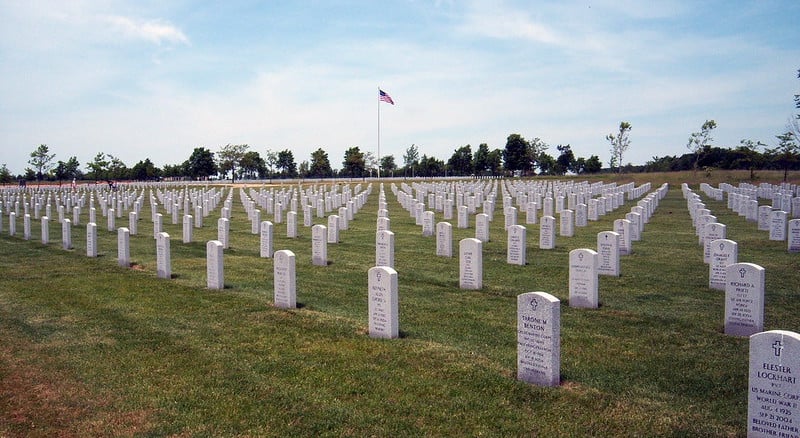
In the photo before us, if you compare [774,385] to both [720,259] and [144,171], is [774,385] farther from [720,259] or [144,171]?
[144,171]

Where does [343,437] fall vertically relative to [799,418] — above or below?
below

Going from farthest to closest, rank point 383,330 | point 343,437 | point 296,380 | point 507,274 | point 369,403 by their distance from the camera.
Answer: point 507,274
point 383,330
point 296,380
point 369,403
point 343,437

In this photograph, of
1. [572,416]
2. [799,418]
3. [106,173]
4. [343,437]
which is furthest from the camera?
[106,173]

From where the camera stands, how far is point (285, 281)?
10320 millimetres

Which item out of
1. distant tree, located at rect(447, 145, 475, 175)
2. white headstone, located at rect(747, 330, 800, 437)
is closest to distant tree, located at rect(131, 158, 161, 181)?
distant tree, located at rect(447, 145, 475, 175)

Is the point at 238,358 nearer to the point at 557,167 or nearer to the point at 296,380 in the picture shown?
the point at 296,380

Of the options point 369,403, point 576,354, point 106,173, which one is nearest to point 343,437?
point 369,403

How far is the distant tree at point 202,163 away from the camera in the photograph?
331 feet

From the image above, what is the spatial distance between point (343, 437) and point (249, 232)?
19472mm

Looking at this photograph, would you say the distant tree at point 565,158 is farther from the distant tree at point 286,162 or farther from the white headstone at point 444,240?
the white headstone at point 444,240

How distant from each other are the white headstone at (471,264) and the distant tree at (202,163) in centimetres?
9559

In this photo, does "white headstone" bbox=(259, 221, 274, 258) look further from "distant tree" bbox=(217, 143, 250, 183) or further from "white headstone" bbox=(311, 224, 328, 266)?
"distant tree" bbox=(217, 143, 250, 183)

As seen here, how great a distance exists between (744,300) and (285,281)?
271 inches

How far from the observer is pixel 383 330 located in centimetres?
838
